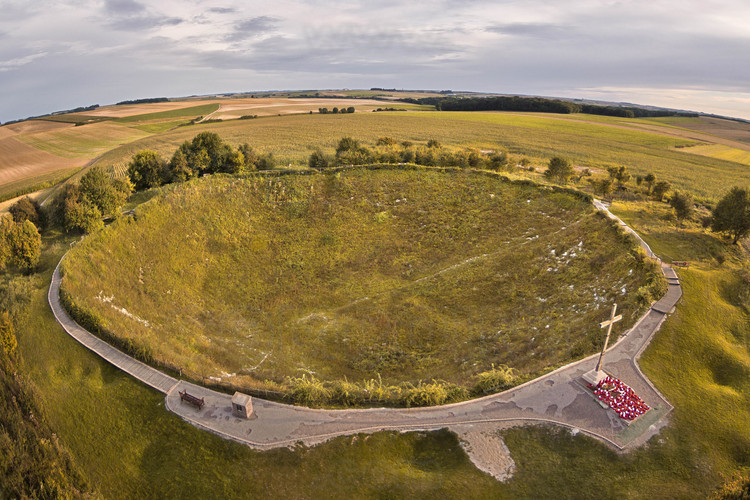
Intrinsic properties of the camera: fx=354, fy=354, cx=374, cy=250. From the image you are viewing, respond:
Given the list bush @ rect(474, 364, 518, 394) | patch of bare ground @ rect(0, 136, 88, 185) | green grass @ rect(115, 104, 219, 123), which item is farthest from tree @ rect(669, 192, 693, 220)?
green grass @ rect(115, 104, 219, 123)

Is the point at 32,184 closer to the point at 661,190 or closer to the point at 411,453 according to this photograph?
the point at 411,453

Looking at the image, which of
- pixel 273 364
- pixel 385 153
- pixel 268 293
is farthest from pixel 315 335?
pixel 385 153

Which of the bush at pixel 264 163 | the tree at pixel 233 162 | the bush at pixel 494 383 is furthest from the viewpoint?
the bush at pixel 264 163

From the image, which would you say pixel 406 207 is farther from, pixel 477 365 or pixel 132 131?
pixel 132 131

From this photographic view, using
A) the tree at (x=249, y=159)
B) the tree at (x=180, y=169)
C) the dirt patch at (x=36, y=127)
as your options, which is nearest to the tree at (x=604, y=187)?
the tree at (x=249, y=159)

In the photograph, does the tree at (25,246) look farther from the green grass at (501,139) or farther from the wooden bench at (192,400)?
the green grass at (501,139)

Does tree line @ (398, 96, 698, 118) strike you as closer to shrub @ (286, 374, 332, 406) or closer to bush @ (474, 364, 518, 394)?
bush @ (474, 364, 518, 394)

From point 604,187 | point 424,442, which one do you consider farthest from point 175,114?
point 424,442
